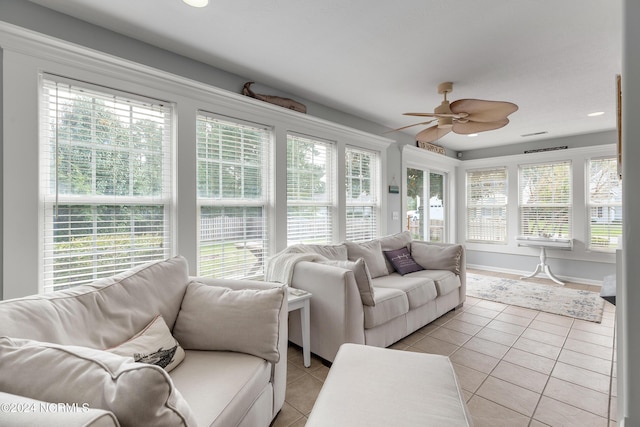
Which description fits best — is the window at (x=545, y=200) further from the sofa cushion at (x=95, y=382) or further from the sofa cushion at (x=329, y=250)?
the sofa cushion at (x=95, y=382)

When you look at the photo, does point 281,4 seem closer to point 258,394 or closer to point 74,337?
point 74,337

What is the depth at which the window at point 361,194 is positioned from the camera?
4109 millimetres

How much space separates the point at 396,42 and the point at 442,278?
239 centimetres

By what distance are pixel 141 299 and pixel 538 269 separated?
606 centimetres

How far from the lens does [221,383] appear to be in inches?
51.0

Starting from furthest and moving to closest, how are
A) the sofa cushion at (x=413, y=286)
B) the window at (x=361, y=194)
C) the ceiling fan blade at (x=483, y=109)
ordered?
the window at (x=361, y=194)
the sofa cushion at (x=413, y=286)
the ceiling fan blade at (x=483, y=109)

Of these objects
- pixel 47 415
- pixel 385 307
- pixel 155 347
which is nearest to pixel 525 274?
pixel 385 307

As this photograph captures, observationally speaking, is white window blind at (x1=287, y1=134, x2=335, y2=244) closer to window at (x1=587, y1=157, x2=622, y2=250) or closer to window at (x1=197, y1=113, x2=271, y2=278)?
window at (x1=197, y1=113, x2=271, y2=278)

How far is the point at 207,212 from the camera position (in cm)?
271

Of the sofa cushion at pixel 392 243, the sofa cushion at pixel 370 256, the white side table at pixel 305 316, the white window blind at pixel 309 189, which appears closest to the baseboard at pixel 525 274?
the sofa cushion at pixel 392 243

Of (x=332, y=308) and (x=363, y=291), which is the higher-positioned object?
(x=363, y=291)

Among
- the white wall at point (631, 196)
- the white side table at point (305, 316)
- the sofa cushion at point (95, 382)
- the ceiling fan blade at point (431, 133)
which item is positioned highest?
the ceiling fan blade at point (431, 133)

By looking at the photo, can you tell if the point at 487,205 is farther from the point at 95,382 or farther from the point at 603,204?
the point at 95,382

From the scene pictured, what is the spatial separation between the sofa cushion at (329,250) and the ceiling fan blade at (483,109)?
1.72 meters
